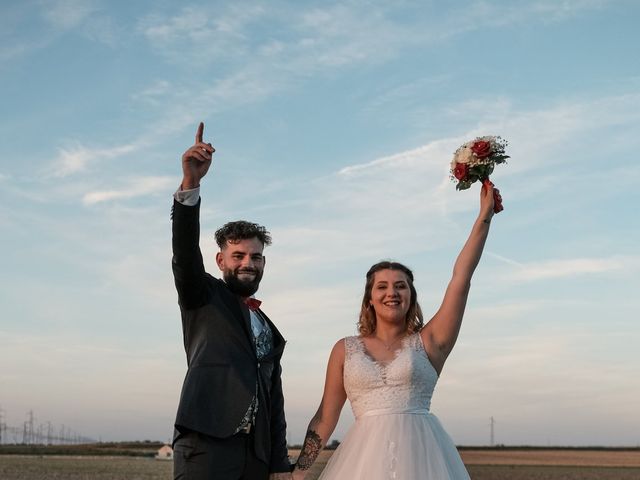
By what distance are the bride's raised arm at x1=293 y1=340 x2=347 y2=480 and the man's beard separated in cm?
80

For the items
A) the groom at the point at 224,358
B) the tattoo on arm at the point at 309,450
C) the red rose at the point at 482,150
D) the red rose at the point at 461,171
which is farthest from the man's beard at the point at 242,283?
the red rose at the point at 482,150

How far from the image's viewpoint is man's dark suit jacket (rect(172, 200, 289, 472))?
570cm

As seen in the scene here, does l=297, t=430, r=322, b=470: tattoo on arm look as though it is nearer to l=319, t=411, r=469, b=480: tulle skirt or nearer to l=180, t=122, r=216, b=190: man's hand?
l=319, t=411, r=469, b=480: tulle skirt

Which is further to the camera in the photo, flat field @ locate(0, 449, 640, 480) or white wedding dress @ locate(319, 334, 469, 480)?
flat field @ locate(0, 449, 640, 480)

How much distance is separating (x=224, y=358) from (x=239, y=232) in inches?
33.5

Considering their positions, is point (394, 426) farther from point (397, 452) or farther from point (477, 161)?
point (477, 161)

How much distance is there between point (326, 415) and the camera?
6.27 metres

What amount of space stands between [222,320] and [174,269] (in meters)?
0.46

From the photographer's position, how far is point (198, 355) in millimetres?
5898

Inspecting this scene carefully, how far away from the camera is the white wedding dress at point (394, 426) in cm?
587

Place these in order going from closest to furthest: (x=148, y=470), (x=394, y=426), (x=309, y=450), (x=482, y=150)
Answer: (x=394, y=426) < (x=309, y=450) < (x=482, y=150) < (x=148, y=470)

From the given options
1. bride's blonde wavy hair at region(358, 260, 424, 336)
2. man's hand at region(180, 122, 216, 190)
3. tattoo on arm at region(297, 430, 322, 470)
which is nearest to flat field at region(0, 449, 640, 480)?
tattoo on arm at region(297, 430, 322, 470)

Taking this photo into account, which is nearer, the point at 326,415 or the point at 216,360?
the point at 216,360

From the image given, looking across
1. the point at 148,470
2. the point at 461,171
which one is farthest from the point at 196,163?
the point at 148,470
